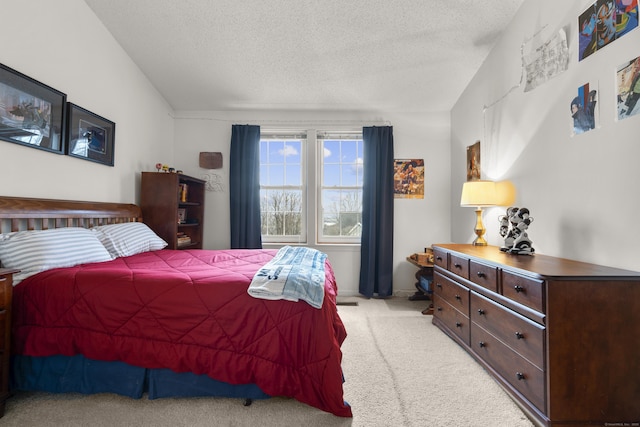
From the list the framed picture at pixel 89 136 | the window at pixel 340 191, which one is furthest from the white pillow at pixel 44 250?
the window at pixel 340 191

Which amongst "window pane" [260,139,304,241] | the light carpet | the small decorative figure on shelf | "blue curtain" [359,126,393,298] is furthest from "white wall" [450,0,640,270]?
"window pane" [260,139,304,241]

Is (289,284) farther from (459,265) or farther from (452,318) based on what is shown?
(452,318)

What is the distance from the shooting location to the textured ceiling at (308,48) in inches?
95.1

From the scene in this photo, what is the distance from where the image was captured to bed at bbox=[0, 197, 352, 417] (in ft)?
4.96

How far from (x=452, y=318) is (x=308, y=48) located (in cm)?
283

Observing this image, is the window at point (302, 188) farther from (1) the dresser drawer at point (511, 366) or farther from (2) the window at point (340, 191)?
(1) the dresser drawer at point (511, 366)

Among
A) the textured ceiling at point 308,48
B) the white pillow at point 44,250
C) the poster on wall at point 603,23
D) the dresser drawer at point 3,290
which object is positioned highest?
the textured ceiling at point 308,48

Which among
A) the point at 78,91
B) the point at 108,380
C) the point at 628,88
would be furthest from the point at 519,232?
the point at 78,91

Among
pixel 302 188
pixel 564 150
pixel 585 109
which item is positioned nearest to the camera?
pixel 585 109

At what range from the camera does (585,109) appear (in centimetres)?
177

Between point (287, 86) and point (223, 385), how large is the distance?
308 centimetres

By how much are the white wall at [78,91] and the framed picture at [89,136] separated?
68 mm

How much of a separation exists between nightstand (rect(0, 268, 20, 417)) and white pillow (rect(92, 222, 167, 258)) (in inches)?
31.6

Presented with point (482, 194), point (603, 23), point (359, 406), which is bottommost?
point (359, 406)
